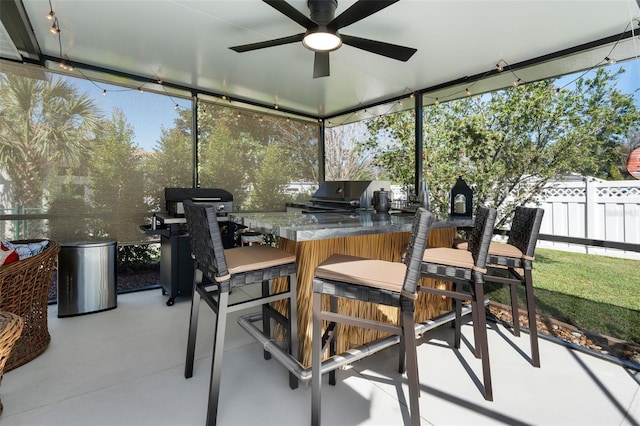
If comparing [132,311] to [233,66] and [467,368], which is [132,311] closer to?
[233,66]

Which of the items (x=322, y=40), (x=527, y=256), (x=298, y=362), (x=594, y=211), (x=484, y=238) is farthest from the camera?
(x=594, y=211)

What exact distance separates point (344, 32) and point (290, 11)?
2.79 ft

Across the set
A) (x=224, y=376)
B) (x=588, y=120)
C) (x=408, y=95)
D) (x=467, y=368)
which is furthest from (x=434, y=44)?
(x=224, y=376)

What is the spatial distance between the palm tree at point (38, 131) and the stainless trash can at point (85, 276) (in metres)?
0.75

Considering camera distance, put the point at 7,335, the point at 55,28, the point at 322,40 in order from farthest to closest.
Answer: the point at 55,28, the point at 322,40, the point at 7,335

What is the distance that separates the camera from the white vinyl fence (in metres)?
2.76

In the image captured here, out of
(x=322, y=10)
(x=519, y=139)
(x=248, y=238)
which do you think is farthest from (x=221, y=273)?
(x=519, y=139)

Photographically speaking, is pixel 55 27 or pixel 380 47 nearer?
pixel 380 47

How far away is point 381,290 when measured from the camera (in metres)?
1.30

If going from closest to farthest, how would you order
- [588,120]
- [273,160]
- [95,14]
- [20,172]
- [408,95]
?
[95,14] < [20,172] < [588,120] < [408,95] < [273,160]

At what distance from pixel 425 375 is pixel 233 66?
3.36 m

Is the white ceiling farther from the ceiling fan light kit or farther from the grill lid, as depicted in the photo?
the grill lid

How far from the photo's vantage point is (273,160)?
4.77 meters

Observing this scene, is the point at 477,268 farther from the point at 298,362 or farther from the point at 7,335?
the point at 7,335
